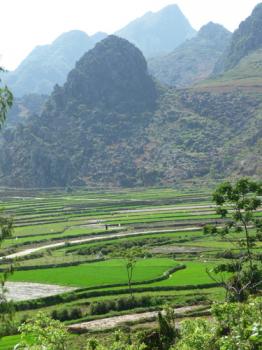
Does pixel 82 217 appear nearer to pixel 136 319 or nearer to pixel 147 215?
pixel 147 215

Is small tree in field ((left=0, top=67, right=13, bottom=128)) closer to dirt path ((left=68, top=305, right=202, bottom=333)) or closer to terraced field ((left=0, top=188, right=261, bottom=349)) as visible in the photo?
terraced field ((left=0, top=188, right=261, bottom=349))

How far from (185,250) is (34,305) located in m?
30.7

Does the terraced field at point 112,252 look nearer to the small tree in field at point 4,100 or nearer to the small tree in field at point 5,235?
the small tree in field at point 5,235

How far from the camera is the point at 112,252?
263 feet

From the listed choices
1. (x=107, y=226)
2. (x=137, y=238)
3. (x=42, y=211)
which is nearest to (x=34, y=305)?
(x=137, y=238)

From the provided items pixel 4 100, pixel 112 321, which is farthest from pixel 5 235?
pixel 112 321

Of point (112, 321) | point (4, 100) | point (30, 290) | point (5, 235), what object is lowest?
point (112, 321)

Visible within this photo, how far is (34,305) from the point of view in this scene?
5094 cm

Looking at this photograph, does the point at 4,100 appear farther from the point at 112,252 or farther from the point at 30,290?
the point at 112,252

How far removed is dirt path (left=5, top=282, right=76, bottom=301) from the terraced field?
1.93 ft

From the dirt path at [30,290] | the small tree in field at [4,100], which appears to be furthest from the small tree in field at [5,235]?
the dirt path at [30,290]

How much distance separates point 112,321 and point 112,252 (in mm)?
34901

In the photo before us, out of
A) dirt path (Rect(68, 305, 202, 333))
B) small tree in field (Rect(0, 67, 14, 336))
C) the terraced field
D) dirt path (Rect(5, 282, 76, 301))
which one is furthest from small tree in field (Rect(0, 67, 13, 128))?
dirt path (Rect(5, 282, 76, 301))

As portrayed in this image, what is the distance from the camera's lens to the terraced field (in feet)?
168
